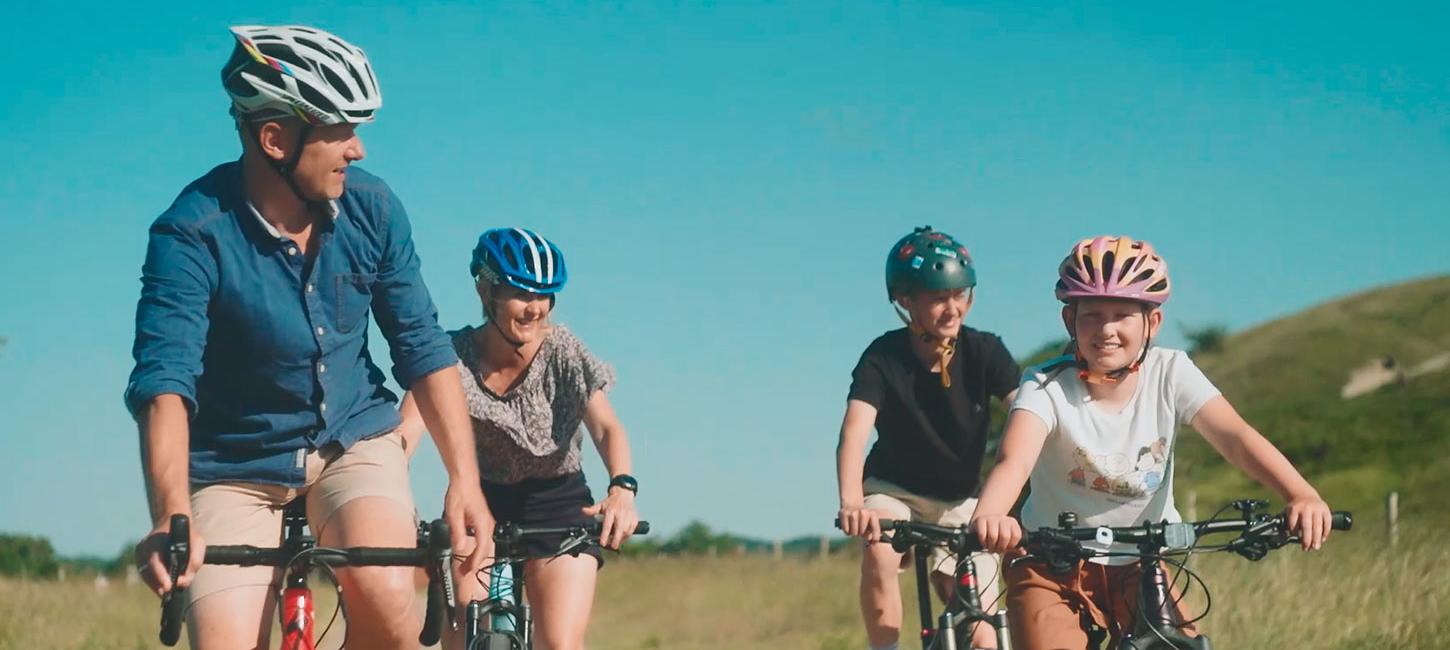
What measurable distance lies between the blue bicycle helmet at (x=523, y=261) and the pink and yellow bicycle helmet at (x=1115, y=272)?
212 centimetres

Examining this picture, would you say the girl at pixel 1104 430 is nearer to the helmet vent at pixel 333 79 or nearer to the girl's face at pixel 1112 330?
the girl's face at pixel 1112 330

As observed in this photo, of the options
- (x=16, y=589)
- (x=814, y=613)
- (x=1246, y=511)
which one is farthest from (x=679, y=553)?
(x=1246, y=511)

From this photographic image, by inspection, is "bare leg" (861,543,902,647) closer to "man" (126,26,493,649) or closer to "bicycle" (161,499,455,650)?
"man" (126,26,493,649)

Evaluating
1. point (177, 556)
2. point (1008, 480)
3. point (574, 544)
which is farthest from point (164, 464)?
point (1008, 480)

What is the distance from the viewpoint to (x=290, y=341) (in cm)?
529

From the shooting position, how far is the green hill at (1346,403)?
63406mm

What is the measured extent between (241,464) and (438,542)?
808 millimetres

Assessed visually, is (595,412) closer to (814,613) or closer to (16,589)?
(16,589)

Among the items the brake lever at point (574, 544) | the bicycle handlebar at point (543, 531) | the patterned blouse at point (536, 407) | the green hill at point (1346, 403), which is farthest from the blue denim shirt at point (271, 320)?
the green hill at point (1346, 403)

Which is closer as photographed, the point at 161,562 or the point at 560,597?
the point at 161,562

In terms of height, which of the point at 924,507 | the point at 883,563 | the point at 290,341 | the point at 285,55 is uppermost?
the point at 285,55

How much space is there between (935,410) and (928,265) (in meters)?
0.63

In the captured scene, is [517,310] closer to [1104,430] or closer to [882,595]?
[882,595]

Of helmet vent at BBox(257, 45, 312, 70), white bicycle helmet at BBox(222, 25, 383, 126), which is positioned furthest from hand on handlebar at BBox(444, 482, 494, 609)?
helmet vent at BBox(257, 45, 312, 70)
